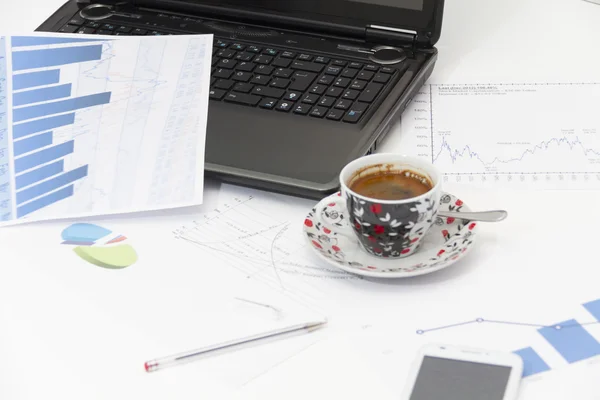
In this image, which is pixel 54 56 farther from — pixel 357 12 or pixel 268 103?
pixel 357 12

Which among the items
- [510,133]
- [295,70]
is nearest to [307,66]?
[295,70]

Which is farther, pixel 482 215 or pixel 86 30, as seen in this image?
pixel 86 30

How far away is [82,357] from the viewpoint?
0.57m

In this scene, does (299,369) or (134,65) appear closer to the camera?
(299,369)

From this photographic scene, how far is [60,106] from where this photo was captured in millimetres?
786

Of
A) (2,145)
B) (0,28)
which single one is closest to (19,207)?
(2,145)

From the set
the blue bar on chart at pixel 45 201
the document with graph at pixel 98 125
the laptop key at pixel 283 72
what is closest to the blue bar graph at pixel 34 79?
the document with graph at pixel 98 125

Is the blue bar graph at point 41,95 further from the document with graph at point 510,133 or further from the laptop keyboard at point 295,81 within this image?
the document with graph at point 510,133

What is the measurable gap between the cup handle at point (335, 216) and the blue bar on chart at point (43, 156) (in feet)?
0.81

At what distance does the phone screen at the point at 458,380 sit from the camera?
1.67 ft

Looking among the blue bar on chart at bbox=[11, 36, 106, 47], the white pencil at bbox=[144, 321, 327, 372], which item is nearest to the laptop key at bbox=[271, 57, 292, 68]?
the blue bar on chart at bbox=[11, 36, 106, 47]

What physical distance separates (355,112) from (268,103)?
89 millimetres

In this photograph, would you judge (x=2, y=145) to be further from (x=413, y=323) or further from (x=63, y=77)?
(x=413, y=323)

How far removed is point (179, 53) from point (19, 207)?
0.23 meters
